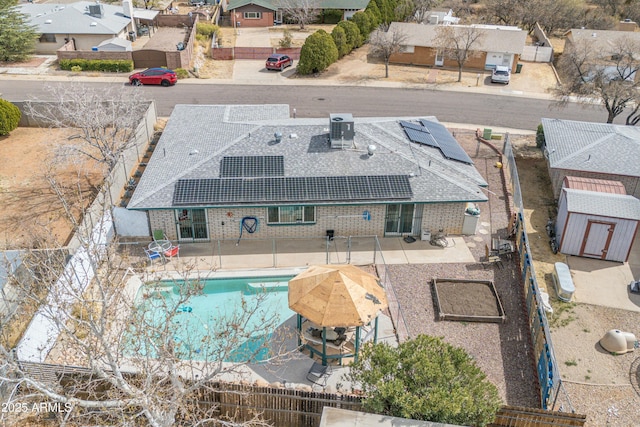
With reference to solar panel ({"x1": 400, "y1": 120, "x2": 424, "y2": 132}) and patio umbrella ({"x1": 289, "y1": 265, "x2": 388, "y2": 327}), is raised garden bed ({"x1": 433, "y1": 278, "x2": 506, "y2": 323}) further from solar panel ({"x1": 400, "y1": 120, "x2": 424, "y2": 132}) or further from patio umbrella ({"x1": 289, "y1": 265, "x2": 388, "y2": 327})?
solar panel ({"x1": 400, "y1": 120, "x2": 424, "y2": 132})

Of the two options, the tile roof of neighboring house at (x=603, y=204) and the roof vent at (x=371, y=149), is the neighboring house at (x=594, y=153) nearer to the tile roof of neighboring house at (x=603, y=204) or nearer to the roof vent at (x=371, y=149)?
the tile roof of neighboring house at (x=603, y=204)

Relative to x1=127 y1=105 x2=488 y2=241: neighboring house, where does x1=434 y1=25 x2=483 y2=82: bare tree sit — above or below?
above

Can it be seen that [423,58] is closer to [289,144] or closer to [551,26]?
[551,26]

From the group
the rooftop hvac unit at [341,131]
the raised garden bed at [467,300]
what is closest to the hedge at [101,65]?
the rooftop hvac unit at [341,131]

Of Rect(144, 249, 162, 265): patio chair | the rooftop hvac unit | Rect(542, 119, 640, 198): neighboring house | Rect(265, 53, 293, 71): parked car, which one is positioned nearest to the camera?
Rect(144, 249, 162, 265): patio chair

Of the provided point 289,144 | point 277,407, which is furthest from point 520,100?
point 277,407

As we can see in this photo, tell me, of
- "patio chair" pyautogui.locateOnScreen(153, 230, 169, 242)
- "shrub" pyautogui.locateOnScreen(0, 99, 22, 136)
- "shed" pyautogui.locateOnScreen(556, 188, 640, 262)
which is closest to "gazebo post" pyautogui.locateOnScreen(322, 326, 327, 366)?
"patio chair" pyautogui.locateOnScreen(153, 230, 169, 242)

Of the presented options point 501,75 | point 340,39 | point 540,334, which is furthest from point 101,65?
point 540,334
